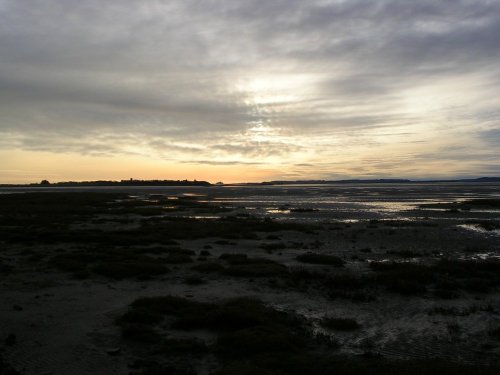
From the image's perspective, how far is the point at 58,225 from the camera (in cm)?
3547

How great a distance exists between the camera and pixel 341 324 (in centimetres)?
1116

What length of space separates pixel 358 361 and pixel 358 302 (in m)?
5.23

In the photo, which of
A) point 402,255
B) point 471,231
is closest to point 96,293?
point 402,255

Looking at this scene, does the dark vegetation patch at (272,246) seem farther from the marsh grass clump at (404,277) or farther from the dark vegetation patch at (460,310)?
the dark vegetation patch at (460,310)

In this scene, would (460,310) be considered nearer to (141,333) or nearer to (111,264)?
(141,333)

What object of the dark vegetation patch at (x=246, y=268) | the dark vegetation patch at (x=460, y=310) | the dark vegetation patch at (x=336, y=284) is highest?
the dark vegetation patch at (x=246, y=268)

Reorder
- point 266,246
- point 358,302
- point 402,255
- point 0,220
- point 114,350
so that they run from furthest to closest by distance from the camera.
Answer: point 0,220 → point 266,246 → point 402,255 → point 358,302 → point 114,350

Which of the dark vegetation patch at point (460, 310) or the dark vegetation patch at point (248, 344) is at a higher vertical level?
the dark vegetation patch at point (248, 344)

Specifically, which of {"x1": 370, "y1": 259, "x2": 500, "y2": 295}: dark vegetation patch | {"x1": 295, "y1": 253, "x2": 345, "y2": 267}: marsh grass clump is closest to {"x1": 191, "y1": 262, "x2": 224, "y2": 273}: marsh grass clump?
{"x1": 295, "y1": 253, "x2": 345, "y2": 267}: marsh grass clump

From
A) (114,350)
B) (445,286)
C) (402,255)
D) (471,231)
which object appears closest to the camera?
(114,350)

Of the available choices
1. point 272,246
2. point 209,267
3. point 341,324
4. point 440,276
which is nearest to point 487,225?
point 272,246

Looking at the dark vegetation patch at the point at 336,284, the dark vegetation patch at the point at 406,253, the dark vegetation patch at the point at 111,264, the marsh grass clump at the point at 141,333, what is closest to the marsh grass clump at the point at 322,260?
the dark vegetation patch at the point at 336,284

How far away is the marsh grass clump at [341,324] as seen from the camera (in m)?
11.1

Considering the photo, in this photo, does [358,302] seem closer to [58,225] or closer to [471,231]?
[471,231]
